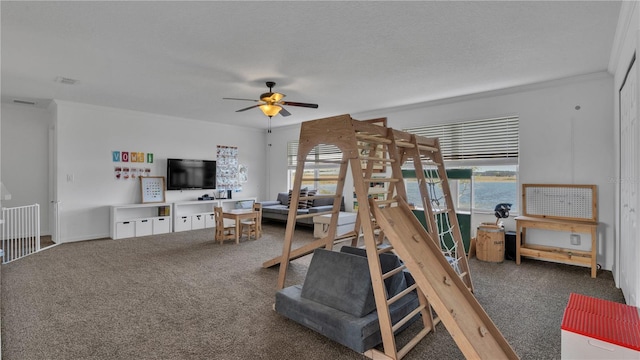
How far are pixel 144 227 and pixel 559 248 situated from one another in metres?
7.27

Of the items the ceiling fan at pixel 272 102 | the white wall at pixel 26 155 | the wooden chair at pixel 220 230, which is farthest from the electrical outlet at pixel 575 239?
the white wall at pixel 26 155

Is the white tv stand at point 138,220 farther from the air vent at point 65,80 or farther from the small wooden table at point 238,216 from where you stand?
the air vent at point 65,80

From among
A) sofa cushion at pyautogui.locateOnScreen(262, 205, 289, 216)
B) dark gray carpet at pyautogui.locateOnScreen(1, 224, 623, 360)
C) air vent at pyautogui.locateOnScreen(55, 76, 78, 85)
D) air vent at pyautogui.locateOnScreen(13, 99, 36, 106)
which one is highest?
air vent at pyautogui.locateOnScreen(13, 99, 36, 106)

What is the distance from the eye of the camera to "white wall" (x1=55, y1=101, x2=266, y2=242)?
585 cm

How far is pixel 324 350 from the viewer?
2.28 meters

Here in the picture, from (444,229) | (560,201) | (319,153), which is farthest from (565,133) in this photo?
(319,153)

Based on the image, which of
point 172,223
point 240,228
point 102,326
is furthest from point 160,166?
point 102,326

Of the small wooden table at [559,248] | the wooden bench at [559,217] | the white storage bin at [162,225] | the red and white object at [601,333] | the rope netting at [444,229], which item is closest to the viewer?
the red and white object at [601,333]

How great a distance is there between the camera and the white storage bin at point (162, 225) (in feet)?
21.9

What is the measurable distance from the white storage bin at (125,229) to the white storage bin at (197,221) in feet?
4.03

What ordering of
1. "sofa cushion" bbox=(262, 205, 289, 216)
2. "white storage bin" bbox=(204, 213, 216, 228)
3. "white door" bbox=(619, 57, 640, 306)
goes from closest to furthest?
"white door" bbox=(619, 57, 640, 306)
"sofa cushion" bbox=(262, 205, 289, 216)
"white storage bin" bbox=(204, 213, 216, 228)

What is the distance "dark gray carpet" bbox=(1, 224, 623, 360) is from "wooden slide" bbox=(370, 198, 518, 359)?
0.33m

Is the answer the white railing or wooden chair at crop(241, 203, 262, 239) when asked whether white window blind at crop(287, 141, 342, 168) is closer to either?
wooden chair at crop(241, 203, 262, 239)

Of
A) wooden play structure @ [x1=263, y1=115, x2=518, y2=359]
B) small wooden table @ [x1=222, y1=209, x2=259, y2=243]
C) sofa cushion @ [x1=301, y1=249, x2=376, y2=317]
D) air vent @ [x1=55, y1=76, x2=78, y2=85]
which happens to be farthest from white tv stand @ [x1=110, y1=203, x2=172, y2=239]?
sofa cushion @ [x1=301, y1=249, x2=376, y2=317]
